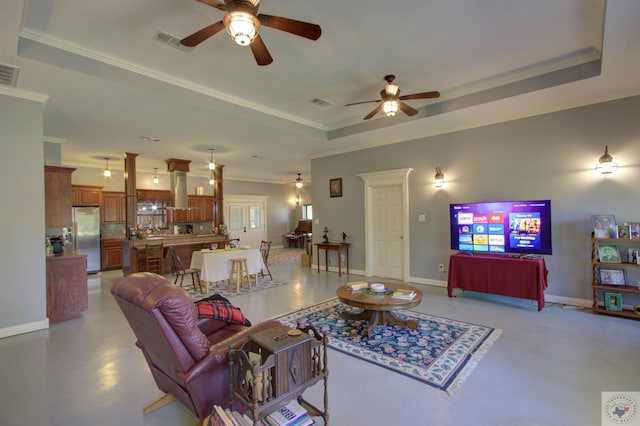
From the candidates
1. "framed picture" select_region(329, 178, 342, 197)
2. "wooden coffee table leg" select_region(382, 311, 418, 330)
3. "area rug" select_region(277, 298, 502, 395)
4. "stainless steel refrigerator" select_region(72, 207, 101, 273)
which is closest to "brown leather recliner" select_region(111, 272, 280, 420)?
"area rug" select_region(277, 298, 502, 395)

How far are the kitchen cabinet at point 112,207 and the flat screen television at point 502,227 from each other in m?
8.21

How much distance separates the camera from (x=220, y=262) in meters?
5.55

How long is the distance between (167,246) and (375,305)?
565 cm

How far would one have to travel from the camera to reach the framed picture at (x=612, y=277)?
3895 millimetres

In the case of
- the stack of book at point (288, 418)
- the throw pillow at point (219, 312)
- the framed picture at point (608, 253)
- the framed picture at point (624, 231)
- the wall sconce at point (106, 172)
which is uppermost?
the wall sconce at point (106, 172)

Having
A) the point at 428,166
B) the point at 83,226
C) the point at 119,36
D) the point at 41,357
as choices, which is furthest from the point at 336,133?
the point at 83,226

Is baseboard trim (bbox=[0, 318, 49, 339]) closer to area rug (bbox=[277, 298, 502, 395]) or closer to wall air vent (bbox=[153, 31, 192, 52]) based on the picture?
area rug (bbox=[277, 298, 502, 395])

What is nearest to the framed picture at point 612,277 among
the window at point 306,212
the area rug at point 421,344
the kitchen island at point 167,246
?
the area rug at point 421,344

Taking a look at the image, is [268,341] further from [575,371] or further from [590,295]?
[590,295]

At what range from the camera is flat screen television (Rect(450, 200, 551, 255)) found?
432 cm

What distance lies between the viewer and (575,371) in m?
2.56

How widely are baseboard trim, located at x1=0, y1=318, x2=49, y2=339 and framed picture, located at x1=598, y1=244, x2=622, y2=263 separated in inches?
276

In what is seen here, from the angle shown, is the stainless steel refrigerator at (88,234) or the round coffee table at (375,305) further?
the stainless steel refrigerator at (88,234)

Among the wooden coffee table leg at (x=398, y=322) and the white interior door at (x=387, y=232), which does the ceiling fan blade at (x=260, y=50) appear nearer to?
the wooden coffee table leg at (x=398, y=322)
